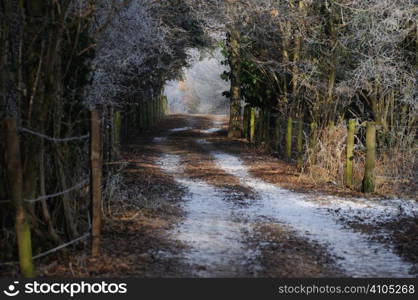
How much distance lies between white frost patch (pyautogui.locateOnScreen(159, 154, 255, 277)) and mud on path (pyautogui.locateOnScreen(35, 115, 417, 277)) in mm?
13

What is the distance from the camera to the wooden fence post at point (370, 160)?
12789 mm

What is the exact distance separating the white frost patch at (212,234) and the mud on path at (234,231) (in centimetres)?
1

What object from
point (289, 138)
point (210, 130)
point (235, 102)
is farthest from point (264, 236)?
point (210, 130)

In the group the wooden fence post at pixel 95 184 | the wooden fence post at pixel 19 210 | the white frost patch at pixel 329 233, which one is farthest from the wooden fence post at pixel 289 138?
the wooden fence post at pixel 19 210

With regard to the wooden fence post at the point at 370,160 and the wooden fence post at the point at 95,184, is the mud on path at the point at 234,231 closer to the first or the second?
the wooden fence post at the point at 95,184

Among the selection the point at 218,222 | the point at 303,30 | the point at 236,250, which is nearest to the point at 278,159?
the point at 303,30

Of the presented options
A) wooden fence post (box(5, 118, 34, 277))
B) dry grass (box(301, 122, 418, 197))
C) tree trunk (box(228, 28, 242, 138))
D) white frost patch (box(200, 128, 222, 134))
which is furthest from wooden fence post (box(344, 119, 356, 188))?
white frost patch (box(200, 128, 222, 134))

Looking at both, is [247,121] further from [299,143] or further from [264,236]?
[264,236]

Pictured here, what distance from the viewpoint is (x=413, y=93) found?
17.2 metres

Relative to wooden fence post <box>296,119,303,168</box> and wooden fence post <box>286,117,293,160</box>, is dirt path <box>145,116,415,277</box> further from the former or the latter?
wooden fence post <box>286,117,293,160</box>

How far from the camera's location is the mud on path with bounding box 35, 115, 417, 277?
735 centimetres

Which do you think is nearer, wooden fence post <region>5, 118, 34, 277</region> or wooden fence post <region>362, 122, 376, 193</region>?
wooden fence post <region>5, 118, 34, 277</region>

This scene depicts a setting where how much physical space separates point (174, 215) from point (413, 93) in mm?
9458

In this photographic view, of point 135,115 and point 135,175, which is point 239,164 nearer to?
point 135,175
